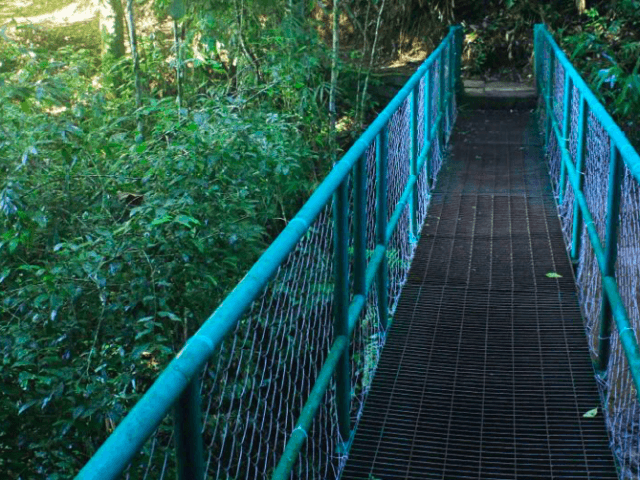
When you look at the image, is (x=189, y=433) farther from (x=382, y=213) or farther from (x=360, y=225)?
(x=382, y=213)

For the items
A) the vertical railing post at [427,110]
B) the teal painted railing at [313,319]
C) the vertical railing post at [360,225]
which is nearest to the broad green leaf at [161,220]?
the teal painted railing at [313,319]

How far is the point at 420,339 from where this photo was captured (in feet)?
15.9

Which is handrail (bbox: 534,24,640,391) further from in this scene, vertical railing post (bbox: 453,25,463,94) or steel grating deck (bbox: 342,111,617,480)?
vertical railing post (bbox: 453,25,463,94)

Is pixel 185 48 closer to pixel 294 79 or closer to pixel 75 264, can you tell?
pixel 294 79

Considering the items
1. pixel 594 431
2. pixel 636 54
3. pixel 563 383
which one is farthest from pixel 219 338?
pixel 636 54

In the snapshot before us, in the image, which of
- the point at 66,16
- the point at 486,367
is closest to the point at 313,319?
the point at 486,367

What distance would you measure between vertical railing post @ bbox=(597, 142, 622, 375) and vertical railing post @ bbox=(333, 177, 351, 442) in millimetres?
1319

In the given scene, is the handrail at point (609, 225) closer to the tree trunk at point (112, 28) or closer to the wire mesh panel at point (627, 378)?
the wire mesh panel at point (627, 378)

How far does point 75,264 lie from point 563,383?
2460mm

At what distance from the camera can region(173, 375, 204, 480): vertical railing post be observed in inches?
72.2

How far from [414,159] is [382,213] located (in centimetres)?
171

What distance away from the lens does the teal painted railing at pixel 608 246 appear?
3.77 m

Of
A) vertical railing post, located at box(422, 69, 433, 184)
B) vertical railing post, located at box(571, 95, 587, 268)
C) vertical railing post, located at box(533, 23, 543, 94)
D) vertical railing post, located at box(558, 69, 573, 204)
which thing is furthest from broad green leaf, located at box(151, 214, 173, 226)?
vertical railing post, located at box(533, 23, 543, 94)

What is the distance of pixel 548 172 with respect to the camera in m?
8.16
